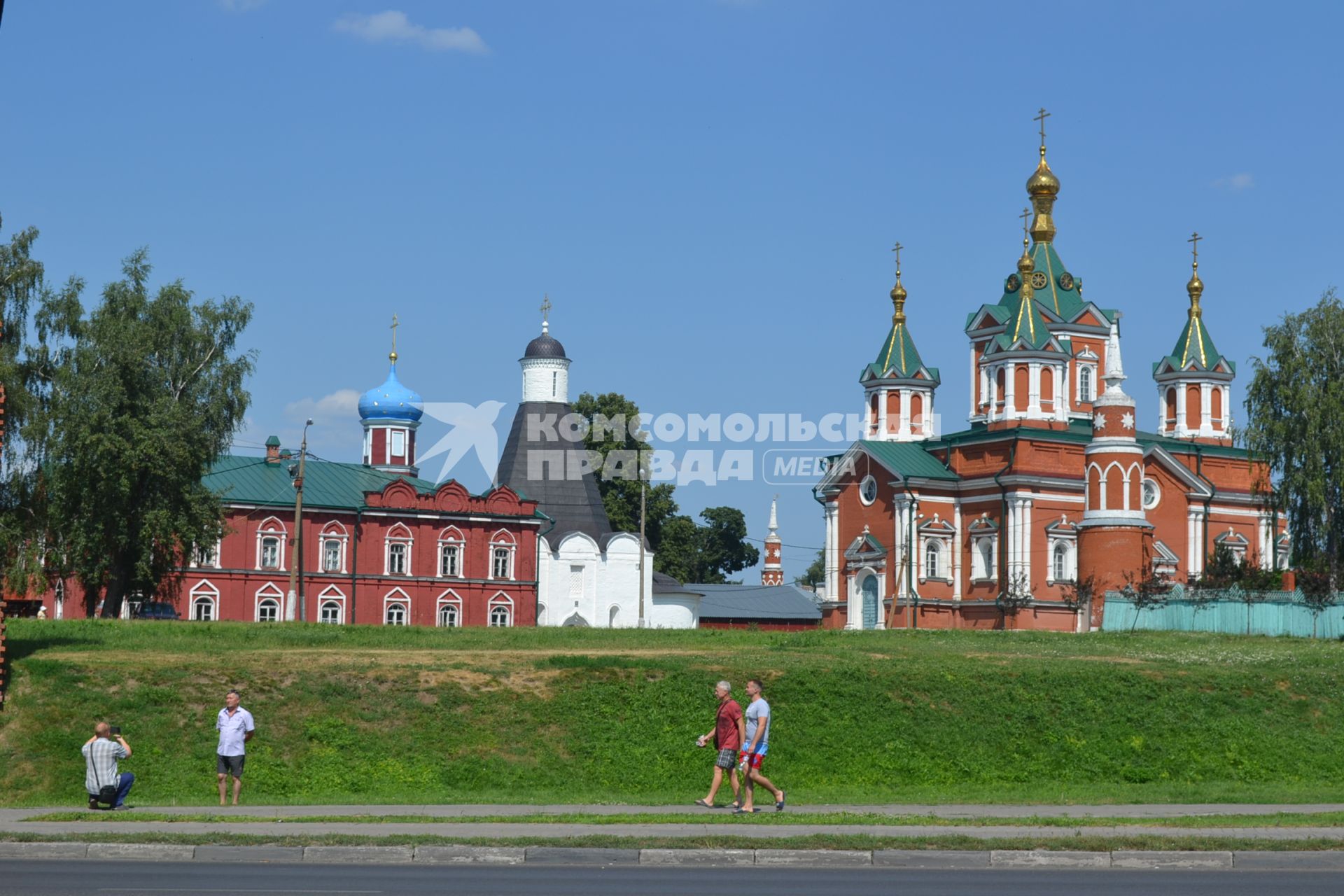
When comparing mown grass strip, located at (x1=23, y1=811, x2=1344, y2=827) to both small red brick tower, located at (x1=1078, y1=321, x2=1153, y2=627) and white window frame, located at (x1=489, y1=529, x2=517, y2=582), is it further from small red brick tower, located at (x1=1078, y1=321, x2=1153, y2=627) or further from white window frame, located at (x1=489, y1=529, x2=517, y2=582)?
white window frame, located at (x1=489, y1=529, x2=517, y2=582)

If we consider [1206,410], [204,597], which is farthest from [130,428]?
[1206,410]

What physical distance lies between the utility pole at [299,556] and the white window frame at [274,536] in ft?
1.36

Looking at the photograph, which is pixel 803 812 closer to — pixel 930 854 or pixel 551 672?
pixel 930 854

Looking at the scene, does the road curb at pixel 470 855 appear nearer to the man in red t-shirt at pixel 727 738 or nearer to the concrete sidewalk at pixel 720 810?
the concrete sidewalk at pixel 720 810

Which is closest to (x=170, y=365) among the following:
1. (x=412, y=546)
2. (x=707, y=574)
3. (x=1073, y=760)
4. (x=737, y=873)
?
(x=412, y=546)

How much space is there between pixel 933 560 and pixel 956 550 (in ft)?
3.26

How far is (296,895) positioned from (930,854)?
556 cm

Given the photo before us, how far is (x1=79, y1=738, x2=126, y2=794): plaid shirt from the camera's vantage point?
58.6 ft

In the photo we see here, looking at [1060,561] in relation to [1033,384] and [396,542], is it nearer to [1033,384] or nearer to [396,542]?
[1033,384]


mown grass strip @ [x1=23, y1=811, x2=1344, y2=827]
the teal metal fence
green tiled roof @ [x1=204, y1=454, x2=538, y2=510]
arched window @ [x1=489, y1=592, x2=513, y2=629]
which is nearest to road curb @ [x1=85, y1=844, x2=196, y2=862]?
mown grass strip @ [x1=23, y1=811, x2=1344, y2=827]

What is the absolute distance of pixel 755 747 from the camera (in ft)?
58.0

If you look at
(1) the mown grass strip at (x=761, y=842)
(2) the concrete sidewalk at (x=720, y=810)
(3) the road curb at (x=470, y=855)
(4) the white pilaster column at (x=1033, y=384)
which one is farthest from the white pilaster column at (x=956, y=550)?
(3) the road curb at (x=470, y=855)

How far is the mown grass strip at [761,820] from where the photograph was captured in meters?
16.2

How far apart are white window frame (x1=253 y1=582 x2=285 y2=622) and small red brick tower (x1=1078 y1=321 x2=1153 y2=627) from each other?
28.3m
